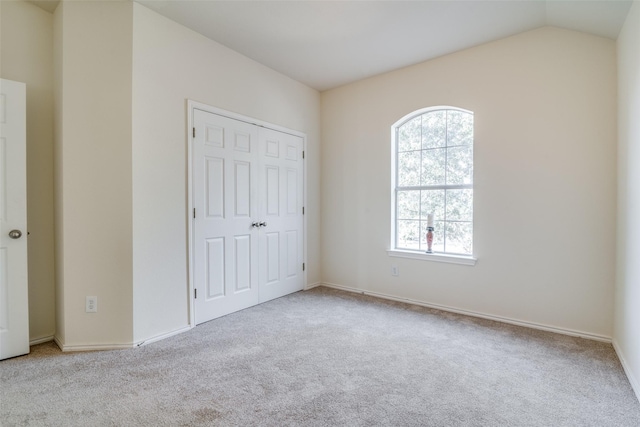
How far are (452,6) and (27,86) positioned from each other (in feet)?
11.1

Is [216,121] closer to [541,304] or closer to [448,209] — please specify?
[448,209]

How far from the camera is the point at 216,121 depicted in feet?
10.1

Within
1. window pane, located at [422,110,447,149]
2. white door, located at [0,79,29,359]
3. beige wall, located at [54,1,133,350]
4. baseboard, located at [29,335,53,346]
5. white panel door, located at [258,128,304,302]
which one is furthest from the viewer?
white panel door, located at [258,128,304,302]

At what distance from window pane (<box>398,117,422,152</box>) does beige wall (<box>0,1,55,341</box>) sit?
3368 millimetres

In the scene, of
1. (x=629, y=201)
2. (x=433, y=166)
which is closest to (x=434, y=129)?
(x=433, y=166)

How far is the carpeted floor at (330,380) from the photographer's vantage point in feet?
5.49

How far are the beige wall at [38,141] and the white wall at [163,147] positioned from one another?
2.39ft

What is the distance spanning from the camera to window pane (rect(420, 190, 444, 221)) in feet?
11.4

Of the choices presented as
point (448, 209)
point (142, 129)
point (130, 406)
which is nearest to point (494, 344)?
point (448, 209)

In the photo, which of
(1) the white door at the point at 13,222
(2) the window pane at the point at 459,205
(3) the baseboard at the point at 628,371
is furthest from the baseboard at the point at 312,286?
(3) the baseboard at the point at 628,371

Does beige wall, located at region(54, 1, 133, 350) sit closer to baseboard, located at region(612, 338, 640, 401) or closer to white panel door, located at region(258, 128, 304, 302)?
white panel door, located at region(258, 128, 304, 302)

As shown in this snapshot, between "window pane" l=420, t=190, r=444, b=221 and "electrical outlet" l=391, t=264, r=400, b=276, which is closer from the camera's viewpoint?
"window pane" l=420, t=190, r=444, b=221

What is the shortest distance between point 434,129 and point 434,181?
22.9 inches

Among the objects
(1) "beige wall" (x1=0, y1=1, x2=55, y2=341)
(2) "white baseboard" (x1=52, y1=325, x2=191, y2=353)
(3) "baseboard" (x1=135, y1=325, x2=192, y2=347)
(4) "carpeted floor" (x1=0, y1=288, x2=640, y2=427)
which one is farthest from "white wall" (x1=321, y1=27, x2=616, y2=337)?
(1) "beige wall" (x1=0, y1=1, x2=55, y2=341)
